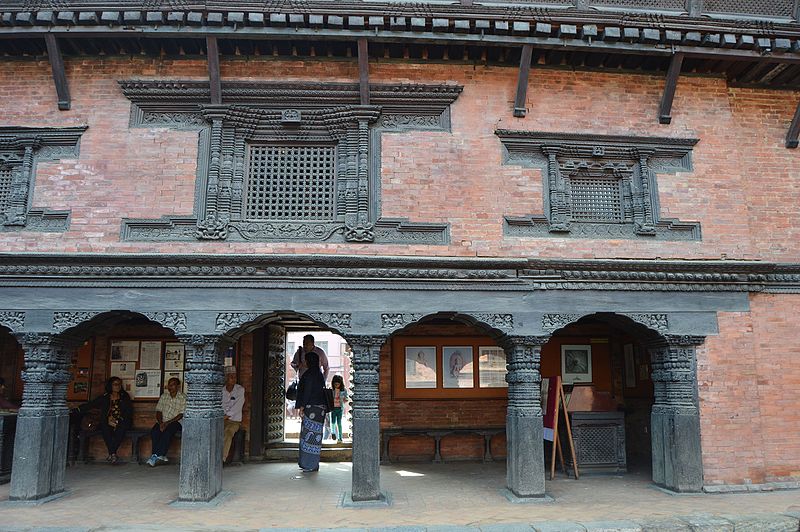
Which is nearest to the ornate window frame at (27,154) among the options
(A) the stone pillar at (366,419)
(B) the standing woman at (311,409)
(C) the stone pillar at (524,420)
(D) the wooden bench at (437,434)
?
(B) the standing woman at (311,409)

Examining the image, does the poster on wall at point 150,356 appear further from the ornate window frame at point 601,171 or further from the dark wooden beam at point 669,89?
the dark wooden beam at point 669,89

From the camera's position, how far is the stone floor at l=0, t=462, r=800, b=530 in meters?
7.20

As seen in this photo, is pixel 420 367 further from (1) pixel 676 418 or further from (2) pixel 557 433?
(1) pixel 676 418

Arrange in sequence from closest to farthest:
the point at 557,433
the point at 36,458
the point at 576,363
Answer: the point at 36,458, the point at 557,433, the point at 576,363

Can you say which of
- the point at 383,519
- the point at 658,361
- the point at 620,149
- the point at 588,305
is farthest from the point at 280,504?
the point at 620,149

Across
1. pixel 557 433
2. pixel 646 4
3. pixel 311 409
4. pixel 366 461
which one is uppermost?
pixel 646 4

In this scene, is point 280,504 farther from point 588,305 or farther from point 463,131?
point 463,131

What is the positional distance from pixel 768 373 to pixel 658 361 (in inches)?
64.5

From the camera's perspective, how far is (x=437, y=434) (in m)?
11.3

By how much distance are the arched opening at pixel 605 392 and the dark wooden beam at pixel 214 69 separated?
21.8ft

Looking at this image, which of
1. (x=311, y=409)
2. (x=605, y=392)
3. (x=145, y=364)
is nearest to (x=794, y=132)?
(x=605, y=392)

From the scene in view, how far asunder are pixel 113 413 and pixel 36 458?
3045 millimetres

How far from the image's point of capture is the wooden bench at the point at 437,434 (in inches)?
446

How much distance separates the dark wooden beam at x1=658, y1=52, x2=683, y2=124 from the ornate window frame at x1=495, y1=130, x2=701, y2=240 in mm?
362
